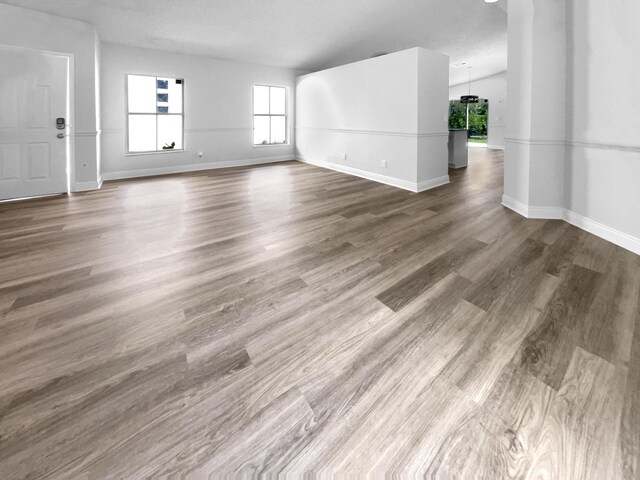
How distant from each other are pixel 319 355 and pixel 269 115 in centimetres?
859

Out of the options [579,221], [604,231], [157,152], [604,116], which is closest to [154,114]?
[157,152]

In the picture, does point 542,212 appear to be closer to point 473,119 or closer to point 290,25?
point 290,25

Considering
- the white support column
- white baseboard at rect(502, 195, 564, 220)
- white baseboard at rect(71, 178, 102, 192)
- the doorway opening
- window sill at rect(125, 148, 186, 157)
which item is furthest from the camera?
the doorway opening

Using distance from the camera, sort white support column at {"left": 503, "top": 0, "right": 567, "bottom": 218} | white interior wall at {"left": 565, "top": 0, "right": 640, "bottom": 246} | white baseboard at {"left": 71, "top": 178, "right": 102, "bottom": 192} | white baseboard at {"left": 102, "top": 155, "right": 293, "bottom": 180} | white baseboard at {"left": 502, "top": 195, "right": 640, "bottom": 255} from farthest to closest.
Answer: white baseboard at {"left": 102, "top": 155, "right": 293, "bottom": 180} → white baseboard at {"left": 71, "top": 178, "right": 102, "bottom": 192} → white support column at {"left": 503, "top": 0, "right": 567, "bottom": 218} → white baseboard at {"left": 502, "top": 195, "right": 640, "bottom": 255} → white interior wall at {"left": 565, "top": 0, "right": 640, "bottom": 246}

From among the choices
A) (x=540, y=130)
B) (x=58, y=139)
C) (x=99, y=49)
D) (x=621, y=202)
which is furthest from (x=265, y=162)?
(x=621, y=202)

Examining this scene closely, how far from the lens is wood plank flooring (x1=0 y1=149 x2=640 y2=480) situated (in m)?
1.08

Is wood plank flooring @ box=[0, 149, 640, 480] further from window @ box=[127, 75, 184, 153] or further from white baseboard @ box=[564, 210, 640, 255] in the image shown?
window @ box=[127, 75, 184, 153]

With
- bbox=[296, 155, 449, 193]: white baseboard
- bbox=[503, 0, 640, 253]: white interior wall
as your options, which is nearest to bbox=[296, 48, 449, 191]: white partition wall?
bbox=[296, 155, 449, 193]: white baseboard

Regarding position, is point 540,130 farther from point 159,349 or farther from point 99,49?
point 99,49

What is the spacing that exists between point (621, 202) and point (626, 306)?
4.93 ft

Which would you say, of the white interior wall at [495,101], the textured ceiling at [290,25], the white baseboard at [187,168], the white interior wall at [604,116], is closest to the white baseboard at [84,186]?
the white baseboard at [187,168]

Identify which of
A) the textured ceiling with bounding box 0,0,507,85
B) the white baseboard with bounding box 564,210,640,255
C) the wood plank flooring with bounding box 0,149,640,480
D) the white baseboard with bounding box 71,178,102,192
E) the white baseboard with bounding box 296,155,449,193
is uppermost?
the textured ceiling with bounding box 0,0,507,85

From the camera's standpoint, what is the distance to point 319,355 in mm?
1578

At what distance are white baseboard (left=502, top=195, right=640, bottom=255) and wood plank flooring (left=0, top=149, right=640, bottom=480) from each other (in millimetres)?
93
